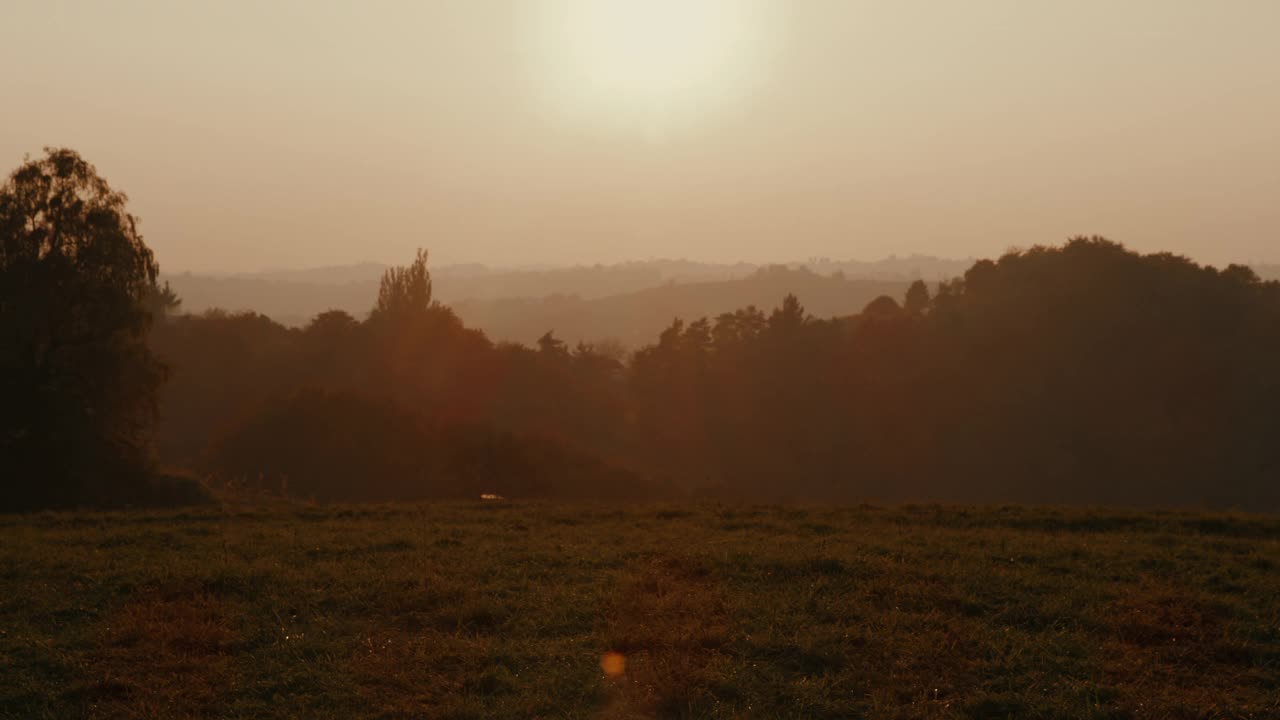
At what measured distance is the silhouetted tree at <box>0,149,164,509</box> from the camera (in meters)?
28.0

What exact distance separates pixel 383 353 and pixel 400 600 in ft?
183

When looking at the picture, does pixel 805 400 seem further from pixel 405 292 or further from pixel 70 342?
pixel 70 342

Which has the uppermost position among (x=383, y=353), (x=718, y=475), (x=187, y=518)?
(x=383, y=353)

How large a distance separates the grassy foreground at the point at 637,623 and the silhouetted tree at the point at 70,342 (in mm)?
13208

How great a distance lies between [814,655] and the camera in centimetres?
971

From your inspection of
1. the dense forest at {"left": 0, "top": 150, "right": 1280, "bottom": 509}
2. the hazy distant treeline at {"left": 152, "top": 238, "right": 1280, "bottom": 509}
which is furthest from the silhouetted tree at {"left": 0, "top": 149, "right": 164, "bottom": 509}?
the hazy distant treeline at {"left": 152, "top": 238, "right": 1280, "bottom": 509}

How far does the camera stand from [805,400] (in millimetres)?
63719

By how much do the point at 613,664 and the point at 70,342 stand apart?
27.4 meters

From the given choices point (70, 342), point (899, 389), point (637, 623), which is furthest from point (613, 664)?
point (899, 389)

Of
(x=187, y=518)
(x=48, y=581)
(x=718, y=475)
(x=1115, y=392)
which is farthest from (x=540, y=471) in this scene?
(x=1115, y=392)

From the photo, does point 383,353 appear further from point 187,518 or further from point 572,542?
point 572,542

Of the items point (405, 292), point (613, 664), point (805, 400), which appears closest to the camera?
point (613, 664)

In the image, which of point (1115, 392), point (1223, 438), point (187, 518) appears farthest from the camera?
point (1115, 392)

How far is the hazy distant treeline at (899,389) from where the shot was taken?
5675 cm
